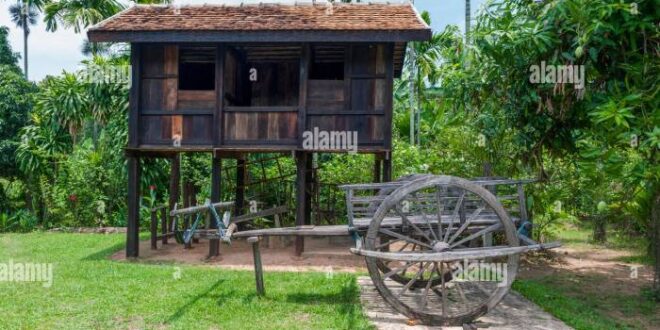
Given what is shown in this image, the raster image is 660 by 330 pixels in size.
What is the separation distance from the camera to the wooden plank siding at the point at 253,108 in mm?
10680

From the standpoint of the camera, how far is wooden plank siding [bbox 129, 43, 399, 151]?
1068 centimetres

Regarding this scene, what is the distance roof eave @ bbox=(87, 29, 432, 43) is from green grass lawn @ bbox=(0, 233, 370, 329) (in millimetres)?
4516

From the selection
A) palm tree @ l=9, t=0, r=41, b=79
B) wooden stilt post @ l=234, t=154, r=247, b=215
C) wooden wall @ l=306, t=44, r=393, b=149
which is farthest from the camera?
palm tree @ l=9, t=0, r=41, b=79

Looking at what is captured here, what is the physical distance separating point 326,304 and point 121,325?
256cm

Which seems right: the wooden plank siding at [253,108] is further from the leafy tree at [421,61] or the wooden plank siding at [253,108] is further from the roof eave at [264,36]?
→ the leafy tree at [421,61]

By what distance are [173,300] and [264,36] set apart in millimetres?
5465

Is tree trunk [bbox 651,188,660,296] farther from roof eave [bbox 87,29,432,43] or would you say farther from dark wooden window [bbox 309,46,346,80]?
dark wooden window [bbox 309,46,346,80]

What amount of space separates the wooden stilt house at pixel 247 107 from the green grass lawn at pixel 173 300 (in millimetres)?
2091

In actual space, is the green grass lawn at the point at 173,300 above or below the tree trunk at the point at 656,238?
below

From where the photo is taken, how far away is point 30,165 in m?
17.2

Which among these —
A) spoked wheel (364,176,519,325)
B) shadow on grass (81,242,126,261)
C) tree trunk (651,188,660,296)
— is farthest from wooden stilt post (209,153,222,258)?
tree trunk (651,188,660,296)

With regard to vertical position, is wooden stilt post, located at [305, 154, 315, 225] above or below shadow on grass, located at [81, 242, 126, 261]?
above

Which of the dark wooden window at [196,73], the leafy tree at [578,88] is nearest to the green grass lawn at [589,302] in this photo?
the leafy tree at [578,88]

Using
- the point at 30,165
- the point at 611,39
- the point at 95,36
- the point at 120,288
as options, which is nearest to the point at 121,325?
the point at 120,288
